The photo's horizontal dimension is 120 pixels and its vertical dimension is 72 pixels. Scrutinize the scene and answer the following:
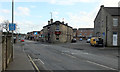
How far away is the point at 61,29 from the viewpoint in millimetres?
56625

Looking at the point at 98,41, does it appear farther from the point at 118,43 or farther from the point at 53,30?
the point at 53,30

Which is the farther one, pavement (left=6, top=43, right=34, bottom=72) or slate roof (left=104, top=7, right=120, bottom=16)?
slate roof (left=104, top=7, right=120, bottom=16)

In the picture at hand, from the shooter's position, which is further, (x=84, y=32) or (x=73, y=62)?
(x=84, y=32)

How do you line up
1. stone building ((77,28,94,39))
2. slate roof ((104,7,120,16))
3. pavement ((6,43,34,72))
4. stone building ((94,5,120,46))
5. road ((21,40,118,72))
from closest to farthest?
pavement ((6,43,34,72)), road ((21,40,118,72)), stone building ((94,5,120,46)), slate roof ((104,7,120,16)), stone building ((77,28,94,39))

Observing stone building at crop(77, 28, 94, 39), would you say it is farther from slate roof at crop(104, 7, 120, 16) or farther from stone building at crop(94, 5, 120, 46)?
stone building at crop(94, 5, 120, 46)

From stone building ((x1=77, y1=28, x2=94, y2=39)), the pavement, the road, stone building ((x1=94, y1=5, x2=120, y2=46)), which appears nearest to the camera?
the pavement

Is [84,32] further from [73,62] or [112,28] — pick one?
[73,62]

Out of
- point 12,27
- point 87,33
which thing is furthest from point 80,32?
point 12,27

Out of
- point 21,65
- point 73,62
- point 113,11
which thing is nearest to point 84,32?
point 113,11

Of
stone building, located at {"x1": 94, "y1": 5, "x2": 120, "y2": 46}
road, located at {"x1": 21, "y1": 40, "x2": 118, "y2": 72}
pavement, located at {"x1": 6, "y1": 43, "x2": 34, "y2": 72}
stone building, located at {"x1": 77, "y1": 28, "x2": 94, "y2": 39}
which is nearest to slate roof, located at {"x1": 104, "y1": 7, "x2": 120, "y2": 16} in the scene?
stone building, located at {"x1": 94, "y1": 5, "x2": 120, "y2": 46}

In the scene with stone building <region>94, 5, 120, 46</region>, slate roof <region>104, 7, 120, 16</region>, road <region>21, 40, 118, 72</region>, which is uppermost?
slate roof <region>104, 7, 120, 16</region>

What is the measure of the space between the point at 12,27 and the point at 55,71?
7009 millimetres

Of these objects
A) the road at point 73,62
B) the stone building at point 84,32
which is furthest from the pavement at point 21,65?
the stone building at point 84,32

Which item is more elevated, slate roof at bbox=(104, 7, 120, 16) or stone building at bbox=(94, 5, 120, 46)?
slate roof at bbox=(104, 7, 120, 16)
